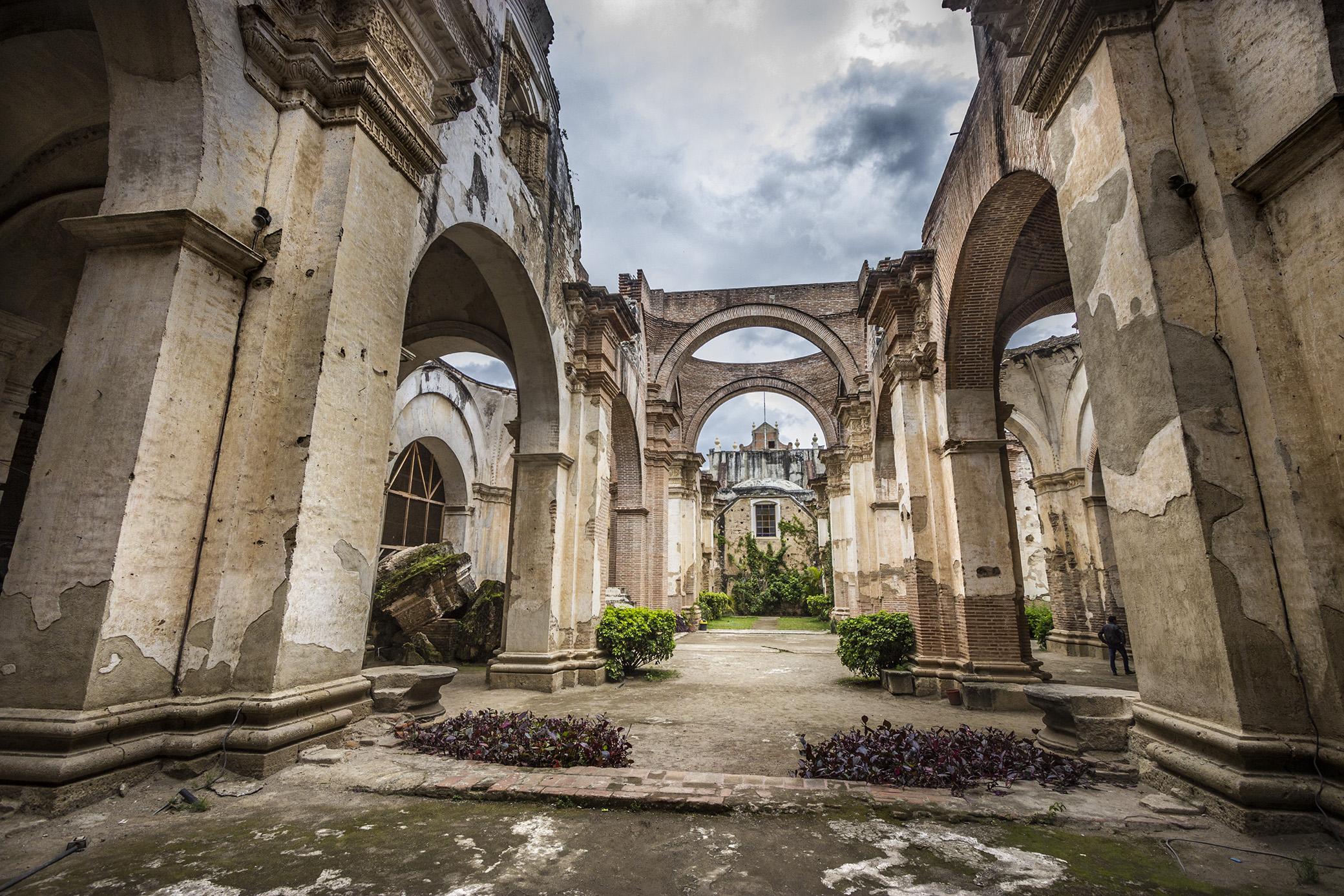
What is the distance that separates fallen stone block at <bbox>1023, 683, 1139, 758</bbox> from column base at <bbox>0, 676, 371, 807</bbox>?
4.38 metres

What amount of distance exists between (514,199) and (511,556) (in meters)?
4.51

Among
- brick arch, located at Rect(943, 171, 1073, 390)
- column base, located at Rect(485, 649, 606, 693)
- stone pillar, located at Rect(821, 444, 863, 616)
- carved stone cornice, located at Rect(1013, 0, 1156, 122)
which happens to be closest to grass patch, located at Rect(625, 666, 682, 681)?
column base, located at Rect(485, 649, 606, 693)

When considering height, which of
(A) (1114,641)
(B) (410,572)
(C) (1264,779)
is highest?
(B) (410,572)

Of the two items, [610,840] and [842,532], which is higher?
[842,532]

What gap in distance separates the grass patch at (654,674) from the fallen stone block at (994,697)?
13.2 ft

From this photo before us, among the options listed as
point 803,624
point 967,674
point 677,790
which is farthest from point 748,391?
point 677,790

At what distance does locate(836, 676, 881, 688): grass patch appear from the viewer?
8453 mm

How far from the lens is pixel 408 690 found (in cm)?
469

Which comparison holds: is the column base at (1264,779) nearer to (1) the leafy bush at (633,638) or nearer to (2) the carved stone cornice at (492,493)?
(1) the leafy bush at (633,638)

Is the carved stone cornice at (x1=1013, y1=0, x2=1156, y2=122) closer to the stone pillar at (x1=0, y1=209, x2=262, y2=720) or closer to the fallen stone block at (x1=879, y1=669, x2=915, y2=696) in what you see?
the stone pillar at (x1=0, y1=209, x2=262, y2=720)

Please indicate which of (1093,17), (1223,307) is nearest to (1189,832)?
(1223,307)

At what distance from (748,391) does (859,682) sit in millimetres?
14067

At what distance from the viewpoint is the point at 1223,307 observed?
10.3ft

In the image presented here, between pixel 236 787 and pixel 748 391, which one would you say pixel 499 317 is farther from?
pixel 748 391
